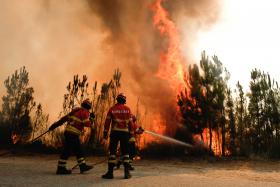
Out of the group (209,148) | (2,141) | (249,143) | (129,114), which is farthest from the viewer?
(2,141)

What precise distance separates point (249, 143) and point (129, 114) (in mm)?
20123

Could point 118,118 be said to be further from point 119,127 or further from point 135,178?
point 135,178

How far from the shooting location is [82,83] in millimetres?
29422

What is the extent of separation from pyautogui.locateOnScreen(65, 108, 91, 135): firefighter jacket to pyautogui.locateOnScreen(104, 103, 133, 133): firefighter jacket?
0.93 metres

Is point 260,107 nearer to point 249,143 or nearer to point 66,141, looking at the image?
point 249,143

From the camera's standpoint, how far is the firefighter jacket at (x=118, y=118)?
8.05 meters

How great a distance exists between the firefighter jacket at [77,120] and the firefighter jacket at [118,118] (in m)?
0.93

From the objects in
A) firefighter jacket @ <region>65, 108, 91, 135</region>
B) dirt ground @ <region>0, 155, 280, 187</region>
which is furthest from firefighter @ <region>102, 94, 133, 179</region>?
firefighter jacket @ <region>65, 108, 91, 135</region>

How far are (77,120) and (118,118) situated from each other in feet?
4.51

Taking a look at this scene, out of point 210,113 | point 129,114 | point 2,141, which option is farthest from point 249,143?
point 2,141

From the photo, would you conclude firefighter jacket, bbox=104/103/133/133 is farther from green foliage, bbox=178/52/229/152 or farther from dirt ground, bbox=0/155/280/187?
green foliage, bbox=178/52/229/152

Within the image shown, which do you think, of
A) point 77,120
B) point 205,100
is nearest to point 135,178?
point 77,120

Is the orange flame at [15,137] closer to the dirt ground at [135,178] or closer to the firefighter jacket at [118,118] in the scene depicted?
the dirt ground at [135,178]

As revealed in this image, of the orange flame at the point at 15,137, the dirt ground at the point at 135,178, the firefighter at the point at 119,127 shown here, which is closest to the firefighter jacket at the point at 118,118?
the firefighter at the point at 119,127
